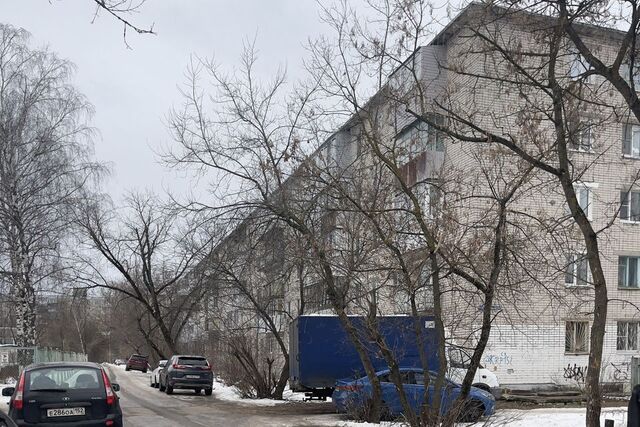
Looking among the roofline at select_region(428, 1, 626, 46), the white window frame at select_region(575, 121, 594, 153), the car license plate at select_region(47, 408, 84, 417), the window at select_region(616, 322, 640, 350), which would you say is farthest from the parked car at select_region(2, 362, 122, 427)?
the window at select_region(616, 322, 640, 350)

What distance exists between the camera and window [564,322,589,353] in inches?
1176

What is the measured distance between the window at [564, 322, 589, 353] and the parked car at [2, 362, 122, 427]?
75.4 feet

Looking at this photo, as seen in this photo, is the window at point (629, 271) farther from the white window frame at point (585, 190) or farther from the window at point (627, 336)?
the white window frame at point (585, 190)

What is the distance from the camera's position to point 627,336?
31.3 metres

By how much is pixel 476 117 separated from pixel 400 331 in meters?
4.57

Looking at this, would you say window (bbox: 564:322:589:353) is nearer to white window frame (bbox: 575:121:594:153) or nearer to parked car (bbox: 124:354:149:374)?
white window frame (bbox: 575:121:594:153)

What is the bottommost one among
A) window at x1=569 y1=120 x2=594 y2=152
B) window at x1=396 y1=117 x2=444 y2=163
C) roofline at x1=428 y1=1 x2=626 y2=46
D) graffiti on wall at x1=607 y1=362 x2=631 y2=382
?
graffiti on wall at x1=607 y1=362 x2=631 y2=382

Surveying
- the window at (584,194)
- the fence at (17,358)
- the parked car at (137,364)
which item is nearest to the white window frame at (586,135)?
the window at (584,194)

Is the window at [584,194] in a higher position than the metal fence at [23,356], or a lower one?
higher

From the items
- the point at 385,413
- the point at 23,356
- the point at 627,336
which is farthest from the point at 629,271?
the point at 23,356

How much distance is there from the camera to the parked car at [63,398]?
10742 mm

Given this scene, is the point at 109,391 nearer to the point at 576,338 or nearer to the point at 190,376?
the point at 190,376

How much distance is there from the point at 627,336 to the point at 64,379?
26.6 meters

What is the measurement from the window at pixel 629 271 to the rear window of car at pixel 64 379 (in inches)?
1029
